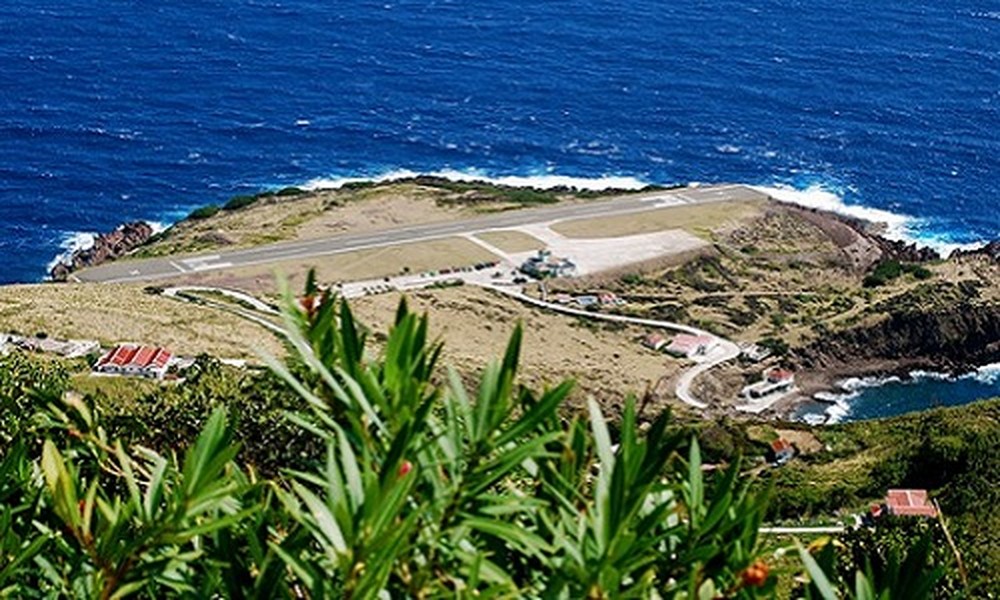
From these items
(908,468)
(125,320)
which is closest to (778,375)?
(908,468)

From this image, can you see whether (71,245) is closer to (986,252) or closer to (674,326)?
(674,326)

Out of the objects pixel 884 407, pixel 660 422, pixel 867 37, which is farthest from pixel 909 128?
pixel 660 422

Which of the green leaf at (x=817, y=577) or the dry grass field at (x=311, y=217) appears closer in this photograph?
the green leaf at (x=817, y=577)

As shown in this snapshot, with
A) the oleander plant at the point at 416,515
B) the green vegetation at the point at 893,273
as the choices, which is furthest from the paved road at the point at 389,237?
the oleander plant at the point at 416,515

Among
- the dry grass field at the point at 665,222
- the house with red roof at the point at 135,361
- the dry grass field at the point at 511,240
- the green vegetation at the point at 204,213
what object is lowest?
the dry grass field at the point at 665,222

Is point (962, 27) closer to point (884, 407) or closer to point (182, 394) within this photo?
point (884, 407)

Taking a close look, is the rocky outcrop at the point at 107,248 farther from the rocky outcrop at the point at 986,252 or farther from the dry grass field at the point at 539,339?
the rocky outcrop at the point at 986,252
